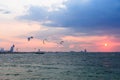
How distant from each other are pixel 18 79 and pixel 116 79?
23979mm

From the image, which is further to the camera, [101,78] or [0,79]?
[101,78]

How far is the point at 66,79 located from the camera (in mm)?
64438

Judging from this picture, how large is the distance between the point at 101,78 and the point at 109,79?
7.28ft

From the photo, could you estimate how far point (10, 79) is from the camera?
63625 mm

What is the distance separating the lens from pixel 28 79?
64.4 metres

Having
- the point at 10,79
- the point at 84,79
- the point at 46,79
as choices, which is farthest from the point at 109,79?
the point at 10,79

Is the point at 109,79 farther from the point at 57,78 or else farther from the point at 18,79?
the point at 18,79

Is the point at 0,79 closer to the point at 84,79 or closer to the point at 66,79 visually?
the point at 66,79

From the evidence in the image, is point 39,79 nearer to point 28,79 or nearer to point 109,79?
point 28,79

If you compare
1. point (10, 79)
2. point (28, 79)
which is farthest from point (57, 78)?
point (10, 79)

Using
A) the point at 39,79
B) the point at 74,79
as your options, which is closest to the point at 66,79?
the point at 74,79

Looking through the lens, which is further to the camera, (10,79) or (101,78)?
(101,78)

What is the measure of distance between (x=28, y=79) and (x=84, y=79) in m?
13.7

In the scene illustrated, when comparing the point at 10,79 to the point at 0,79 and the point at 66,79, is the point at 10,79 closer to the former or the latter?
the point at 0,79
